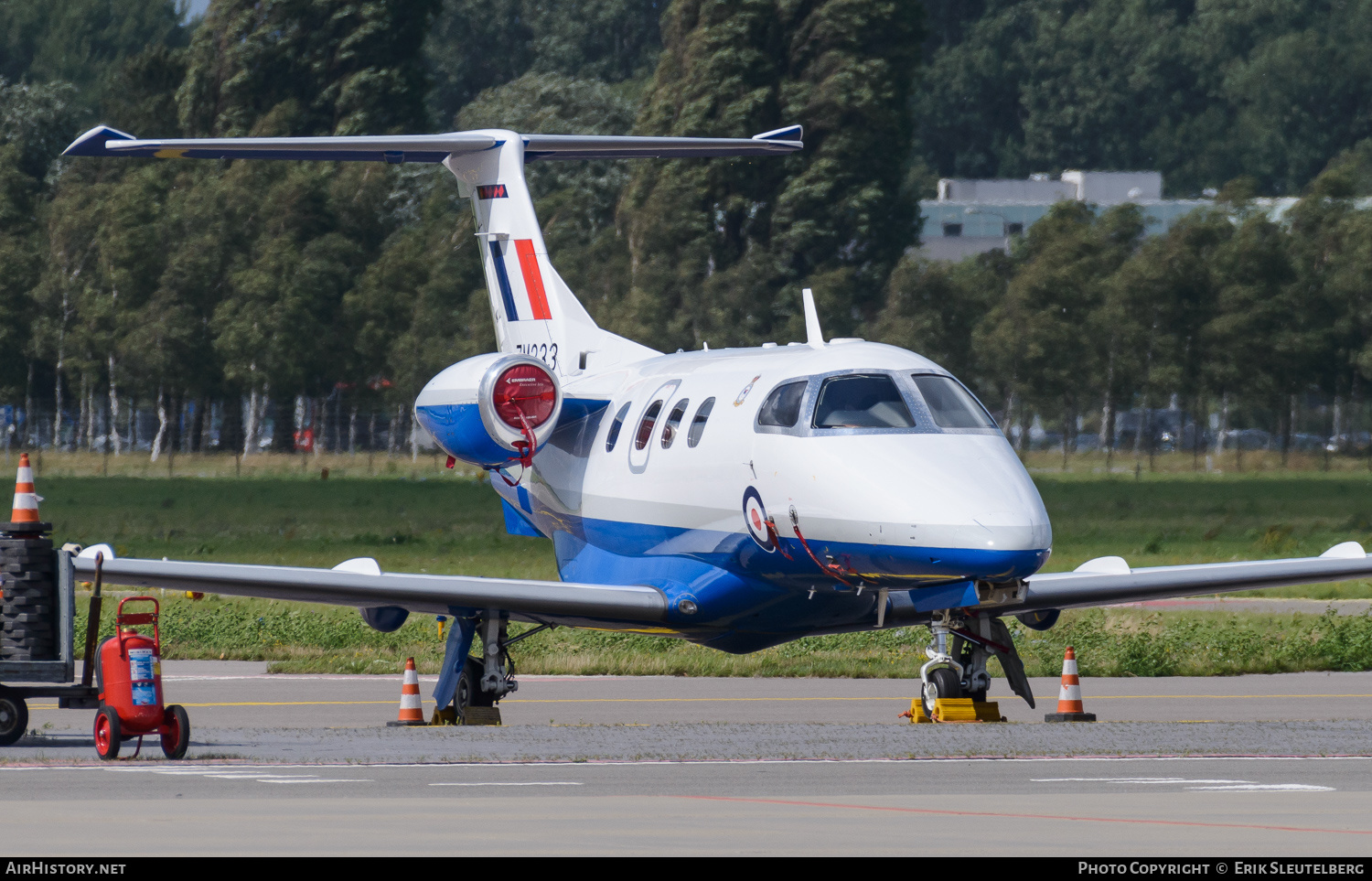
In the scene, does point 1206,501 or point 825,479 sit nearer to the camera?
point 825,479

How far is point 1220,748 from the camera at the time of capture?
15.5m

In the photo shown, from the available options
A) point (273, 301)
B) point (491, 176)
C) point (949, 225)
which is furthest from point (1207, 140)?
point (491, 176)

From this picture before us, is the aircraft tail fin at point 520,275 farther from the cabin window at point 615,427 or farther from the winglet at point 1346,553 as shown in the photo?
the winglet at point 1346,553

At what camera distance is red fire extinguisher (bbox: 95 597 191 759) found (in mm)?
15023

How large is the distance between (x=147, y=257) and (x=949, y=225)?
52184 millimetres

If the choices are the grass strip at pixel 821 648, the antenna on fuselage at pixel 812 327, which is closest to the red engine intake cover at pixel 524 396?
the antenna on fuselage at pixel 812 327

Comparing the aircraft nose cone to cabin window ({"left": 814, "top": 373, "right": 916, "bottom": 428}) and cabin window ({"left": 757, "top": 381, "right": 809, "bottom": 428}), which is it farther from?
cabin window ({"left": 757, "top": 381, "right": 809, "bottom": 428})

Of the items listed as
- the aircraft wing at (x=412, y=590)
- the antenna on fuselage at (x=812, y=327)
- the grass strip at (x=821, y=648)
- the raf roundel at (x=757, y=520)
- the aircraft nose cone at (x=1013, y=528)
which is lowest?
the grass strip at (x=821, y=648)

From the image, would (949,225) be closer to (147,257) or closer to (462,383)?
Result: (147,257)

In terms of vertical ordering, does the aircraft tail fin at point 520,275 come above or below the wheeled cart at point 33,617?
above

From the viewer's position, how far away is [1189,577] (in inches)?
789

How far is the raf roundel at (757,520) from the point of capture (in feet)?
59.7

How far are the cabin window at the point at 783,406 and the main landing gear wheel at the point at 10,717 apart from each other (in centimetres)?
628

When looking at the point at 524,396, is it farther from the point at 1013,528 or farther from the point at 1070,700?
the point at 1013,528
